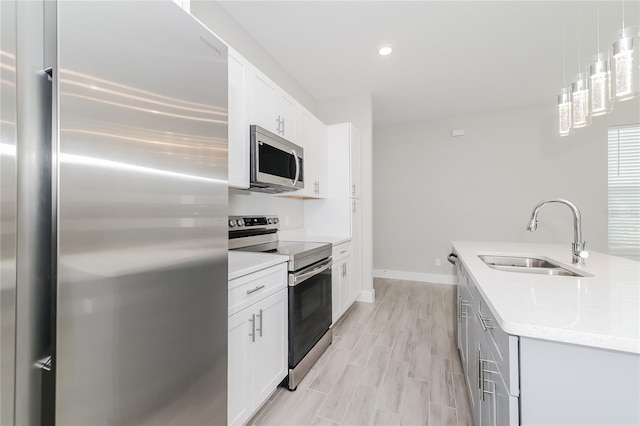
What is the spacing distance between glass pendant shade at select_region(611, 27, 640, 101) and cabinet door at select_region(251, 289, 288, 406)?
2216 mm

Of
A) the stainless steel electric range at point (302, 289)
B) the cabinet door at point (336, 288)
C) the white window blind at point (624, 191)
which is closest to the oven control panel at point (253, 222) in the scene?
the stainless steel electric range at point (302, 289)

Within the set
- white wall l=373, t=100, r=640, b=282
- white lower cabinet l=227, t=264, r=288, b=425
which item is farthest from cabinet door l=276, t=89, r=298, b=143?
white wall l=373, t=100, r=640, b=282

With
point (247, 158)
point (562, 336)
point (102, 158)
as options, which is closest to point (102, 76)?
point (102, 158)

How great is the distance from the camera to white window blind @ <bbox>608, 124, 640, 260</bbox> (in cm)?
354

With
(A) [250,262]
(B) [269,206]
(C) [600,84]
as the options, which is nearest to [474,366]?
(A) [250,262]

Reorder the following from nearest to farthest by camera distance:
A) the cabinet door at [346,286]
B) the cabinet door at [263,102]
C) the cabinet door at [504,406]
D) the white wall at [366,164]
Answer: the cabinet door at [504,406] → the cabinet door at [263,102] → the cabinet door at [346,286] → the white wall at [366,164]

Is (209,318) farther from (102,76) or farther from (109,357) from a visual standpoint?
(102,76)

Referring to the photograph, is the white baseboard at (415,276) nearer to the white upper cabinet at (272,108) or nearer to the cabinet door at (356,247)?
the cabinet door at (356,247)

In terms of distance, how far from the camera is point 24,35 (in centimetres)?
61

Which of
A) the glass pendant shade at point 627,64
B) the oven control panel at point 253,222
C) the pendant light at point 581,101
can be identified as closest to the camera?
the glass pendant shade at point 627,64

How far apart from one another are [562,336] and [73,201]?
1.26 m

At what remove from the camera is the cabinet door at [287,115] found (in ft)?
7.54

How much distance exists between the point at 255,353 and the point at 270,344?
144 mm

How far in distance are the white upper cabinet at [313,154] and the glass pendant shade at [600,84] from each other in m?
2.12
